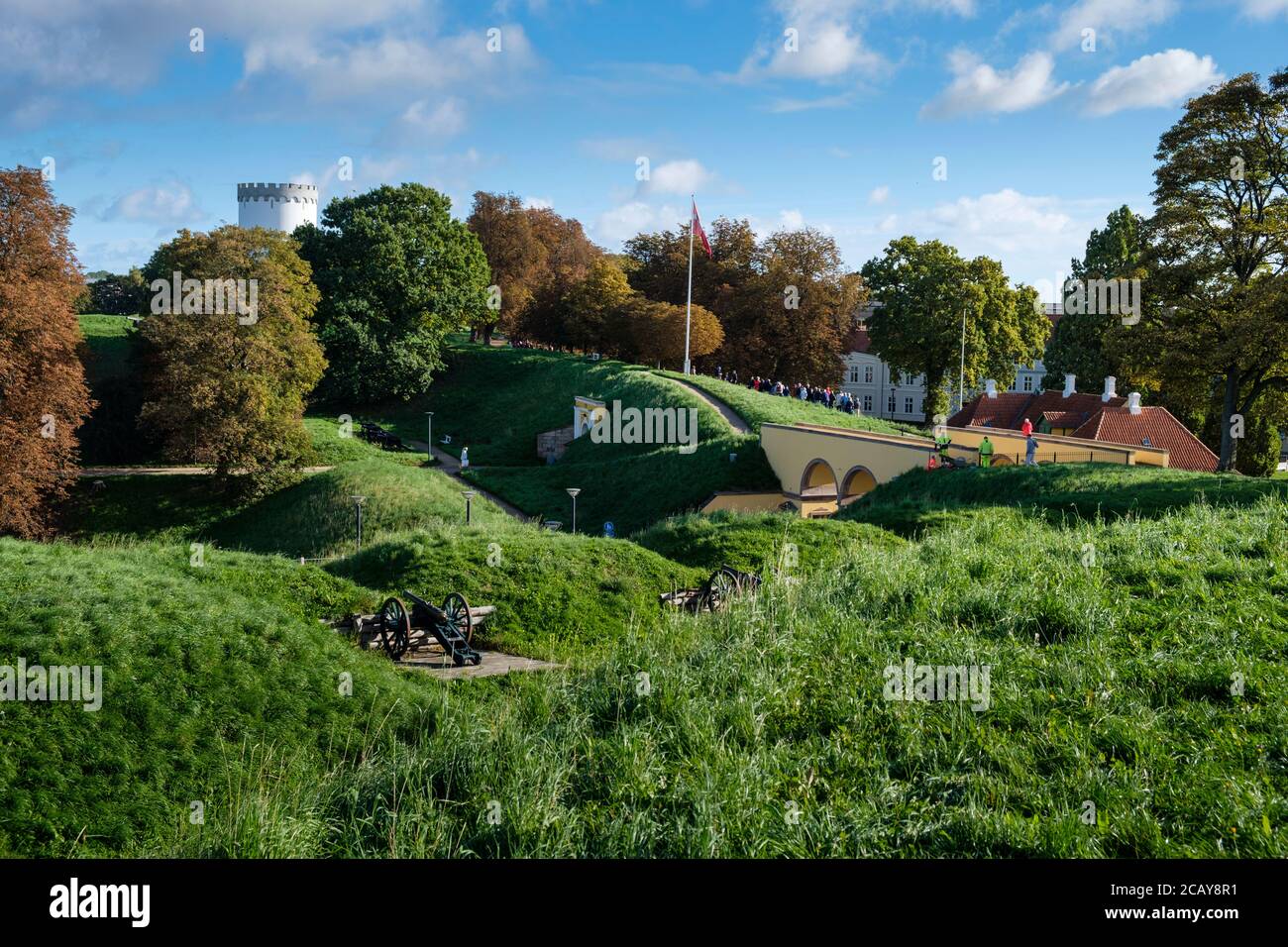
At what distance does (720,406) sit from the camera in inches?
2035

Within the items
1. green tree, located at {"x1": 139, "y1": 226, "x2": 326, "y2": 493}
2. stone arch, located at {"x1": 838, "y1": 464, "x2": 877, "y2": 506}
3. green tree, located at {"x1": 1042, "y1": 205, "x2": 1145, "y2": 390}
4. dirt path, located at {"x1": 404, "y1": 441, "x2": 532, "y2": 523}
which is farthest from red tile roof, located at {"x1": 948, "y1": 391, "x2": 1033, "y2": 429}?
green tree, located at {"x1": 139, "y1": 226, "x2": 326, "y2": 493}

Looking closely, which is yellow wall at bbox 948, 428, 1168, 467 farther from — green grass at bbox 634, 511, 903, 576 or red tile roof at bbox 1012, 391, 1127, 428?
red tile roof at bbox 1012, 391, 1127, 428

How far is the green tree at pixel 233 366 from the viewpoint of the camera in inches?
1558

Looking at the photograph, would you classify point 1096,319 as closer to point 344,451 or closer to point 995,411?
point 995,411

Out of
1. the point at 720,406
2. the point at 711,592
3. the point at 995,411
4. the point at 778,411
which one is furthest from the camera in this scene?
the point at 995,411

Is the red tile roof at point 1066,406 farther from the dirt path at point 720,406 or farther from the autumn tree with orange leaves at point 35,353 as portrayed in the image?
the autumn tree with orange leaves at point 35,353

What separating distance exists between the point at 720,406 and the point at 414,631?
37.7 meters

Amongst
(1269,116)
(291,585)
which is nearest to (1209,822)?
(291,585)

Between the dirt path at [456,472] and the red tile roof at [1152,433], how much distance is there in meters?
25.3

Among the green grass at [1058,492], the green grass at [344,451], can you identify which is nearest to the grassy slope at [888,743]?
the green grass at [1058,492]

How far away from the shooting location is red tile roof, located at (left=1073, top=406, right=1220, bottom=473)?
134 feet

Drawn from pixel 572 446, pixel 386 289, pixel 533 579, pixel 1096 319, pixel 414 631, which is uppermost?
pixel 386 289

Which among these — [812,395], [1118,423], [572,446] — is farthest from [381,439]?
[1118,423]
